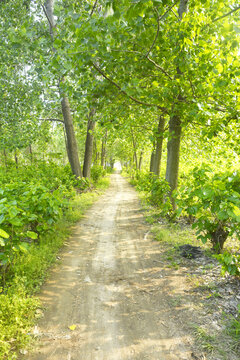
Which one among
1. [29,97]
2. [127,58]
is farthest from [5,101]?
[127,58]

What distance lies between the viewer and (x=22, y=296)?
12.6 feet

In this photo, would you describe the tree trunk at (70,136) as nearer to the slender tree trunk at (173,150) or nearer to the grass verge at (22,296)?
the slender tree trunk at (173,150)

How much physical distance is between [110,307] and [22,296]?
4.80 ft

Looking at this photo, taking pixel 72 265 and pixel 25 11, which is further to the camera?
pixel 25 11

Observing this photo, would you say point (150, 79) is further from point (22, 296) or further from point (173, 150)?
point (22, 296)

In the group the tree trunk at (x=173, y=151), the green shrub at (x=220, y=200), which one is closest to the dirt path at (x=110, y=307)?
the green shrub at (x=220, y=200)

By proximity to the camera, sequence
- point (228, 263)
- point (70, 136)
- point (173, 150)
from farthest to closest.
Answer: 1. point (70, 136)
2. point (173, 150)
3. point (228, 263)

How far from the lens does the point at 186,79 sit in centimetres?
599

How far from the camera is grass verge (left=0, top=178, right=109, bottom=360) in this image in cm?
306

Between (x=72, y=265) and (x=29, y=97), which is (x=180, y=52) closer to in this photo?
(x=72, y=265)

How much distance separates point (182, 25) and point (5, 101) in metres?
8.01

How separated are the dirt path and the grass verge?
200mm

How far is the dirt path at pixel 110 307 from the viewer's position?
3.04m

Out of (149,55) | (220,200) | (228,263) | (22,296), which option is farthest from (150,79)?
(22,296)
